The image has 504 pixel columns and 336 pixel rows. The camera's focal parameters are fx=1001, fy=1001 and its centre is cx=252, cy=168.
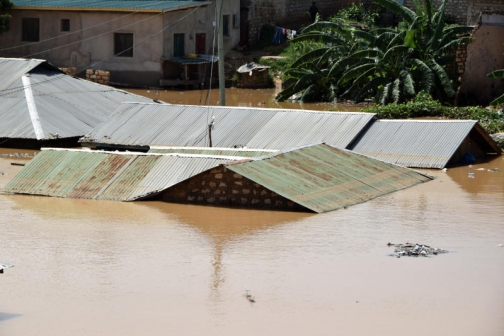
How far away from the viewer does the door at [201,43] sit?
37531 millimetres

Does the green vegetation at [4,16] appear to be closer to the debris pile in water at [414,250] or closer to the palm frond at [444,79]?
the palm frond at [444,79]

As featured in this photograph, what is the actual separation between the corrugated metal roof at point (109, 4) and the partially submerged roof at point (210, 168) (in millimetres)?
15862

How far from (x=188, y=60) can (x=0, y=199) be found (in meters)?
17.5

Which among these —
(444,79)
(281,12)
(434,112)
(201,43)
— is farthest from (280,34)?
(434,112)

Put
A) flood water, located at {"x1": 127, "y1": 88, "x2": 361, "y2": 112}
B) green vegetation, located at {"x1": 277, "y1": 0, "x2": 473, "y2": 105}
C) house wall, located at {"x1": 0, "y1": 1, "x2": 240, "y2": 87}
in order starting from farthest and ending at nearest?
house wall, located at {"x1": 0, "y1": 1, "x2": 240, "y2": 87} < flood water, located at {"x1": 127, "y1": 88, "x2": 361, "y2": 112} < green vegetation, located at {"x1": 277, "y1": 0, "x2": 473, "y2": 105}

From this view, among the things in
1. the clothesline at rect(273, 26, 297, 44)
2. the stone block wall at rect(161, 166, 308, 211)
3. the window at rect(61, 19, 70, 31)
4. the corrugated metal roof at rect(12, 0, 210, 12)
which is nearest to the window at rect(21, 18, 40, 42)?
the corrugated metal roof at rect(12, 0, 210, 12)

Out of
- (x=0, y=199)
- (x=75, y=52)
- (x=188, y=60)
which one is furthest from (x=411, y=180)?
(x=75, y=52)

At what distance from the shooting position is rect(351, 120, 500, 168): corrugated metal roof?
2159cm

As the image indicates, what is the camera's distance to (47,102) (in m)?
26.0

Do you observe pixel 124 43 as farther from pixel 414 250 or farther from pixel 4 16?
pixel 414 250

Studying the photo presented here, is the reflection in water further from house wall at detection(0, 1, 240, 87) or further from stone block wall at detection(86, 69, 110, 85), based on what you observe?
house wall at detection(0, 1, 240, 87)

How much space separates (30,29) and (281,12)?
35.1 feet

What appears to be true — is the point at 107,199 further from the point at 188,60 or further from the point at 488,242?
the point at 188,60

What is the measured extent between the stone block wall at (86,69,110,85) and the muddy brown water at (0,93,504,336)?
16.2 meters
